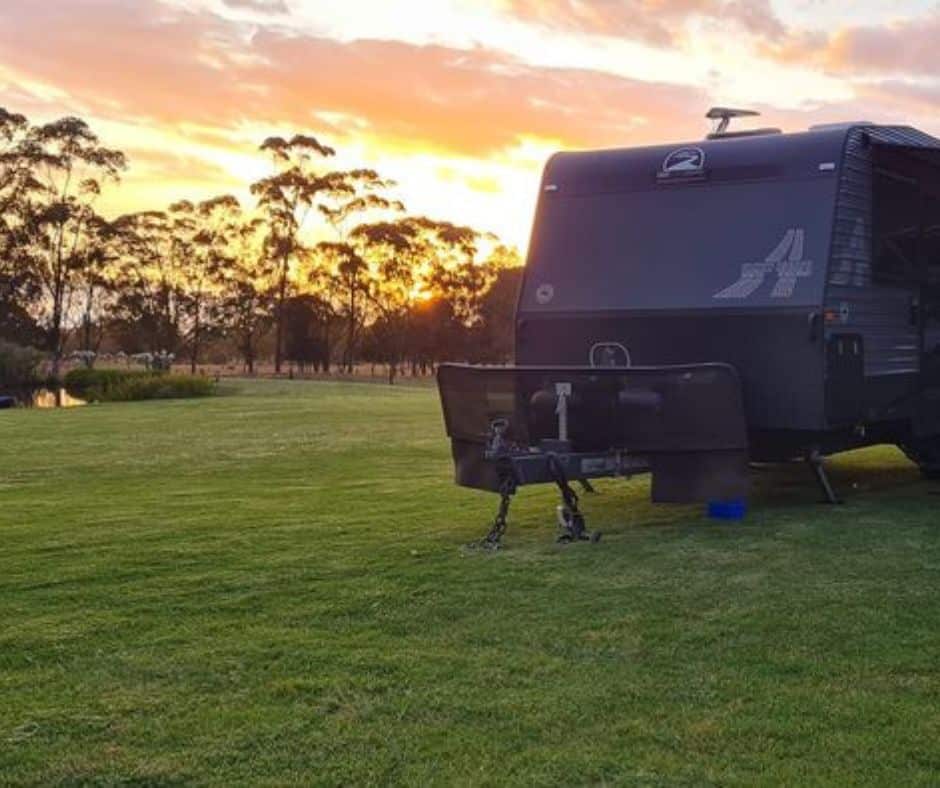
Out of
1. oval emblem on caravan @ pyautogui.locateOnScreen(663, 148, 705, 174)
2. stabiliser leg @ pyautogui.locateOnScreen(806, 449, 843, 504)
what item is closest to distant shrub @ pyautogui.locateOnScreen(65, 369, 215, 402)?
oval emblem on caravan @ pyautogui.locateOnScreen(663, 148, 705, 174)

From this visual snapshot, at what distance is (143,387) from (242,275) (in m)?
31.1

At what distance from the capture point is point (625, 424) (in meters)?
7.62

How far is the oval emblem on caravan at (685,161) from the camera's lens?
27.6 feet

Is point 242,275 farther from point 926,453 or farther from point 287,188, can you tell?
point 926,453

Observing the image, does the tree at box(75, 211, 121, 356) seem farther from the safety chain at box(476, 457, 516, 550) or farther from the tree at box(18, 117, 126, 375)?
the safety chain at box(476, 457, 516, 550)

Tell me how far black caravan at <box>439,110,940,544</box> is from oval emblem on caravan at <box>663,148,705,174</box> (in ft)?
0.04

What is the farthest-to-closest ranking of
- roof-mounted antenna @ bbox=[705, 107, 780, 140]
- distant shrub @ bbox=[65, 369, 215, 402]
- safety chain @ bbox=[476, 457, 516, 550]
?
distant shrub @ bbox=[65, 369, 215, 402], roof-mounted antenna @ bbox=[705, 107, 780, 140], safety chain @ bbox=[476, 457, 516, 550]

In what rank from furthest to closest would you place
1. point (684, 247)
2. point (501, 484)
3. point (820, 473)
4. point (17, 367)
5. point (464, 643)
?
point (17, 367) → point (820, 473) → point (684, 247) → point (501, 484) → point (464, 643)

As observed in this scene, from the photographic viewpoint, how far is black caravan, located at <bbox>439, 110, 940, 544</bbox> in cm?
763

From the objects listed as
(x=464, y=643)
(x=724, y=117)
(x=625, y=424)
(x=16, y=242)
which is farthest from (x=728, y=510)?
(x=16, y=242)

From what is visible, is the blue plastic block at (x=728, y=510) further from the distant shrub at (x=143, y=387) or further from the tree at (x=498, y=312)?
the tree at (x=498, y=312)

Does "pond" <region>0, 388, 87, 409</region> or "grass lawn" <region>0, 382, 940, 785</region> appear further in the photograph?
"pond" <region>0, 388, 87, 409</region>

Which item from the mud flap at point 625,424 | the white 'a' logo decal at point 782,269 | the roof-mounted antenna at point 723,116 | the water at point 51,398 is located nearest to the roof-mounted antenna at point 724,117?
the roof-mounted antenna at point 723,116

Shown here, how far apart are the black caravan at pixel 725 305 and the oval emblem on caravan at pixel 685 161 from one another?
1cm
